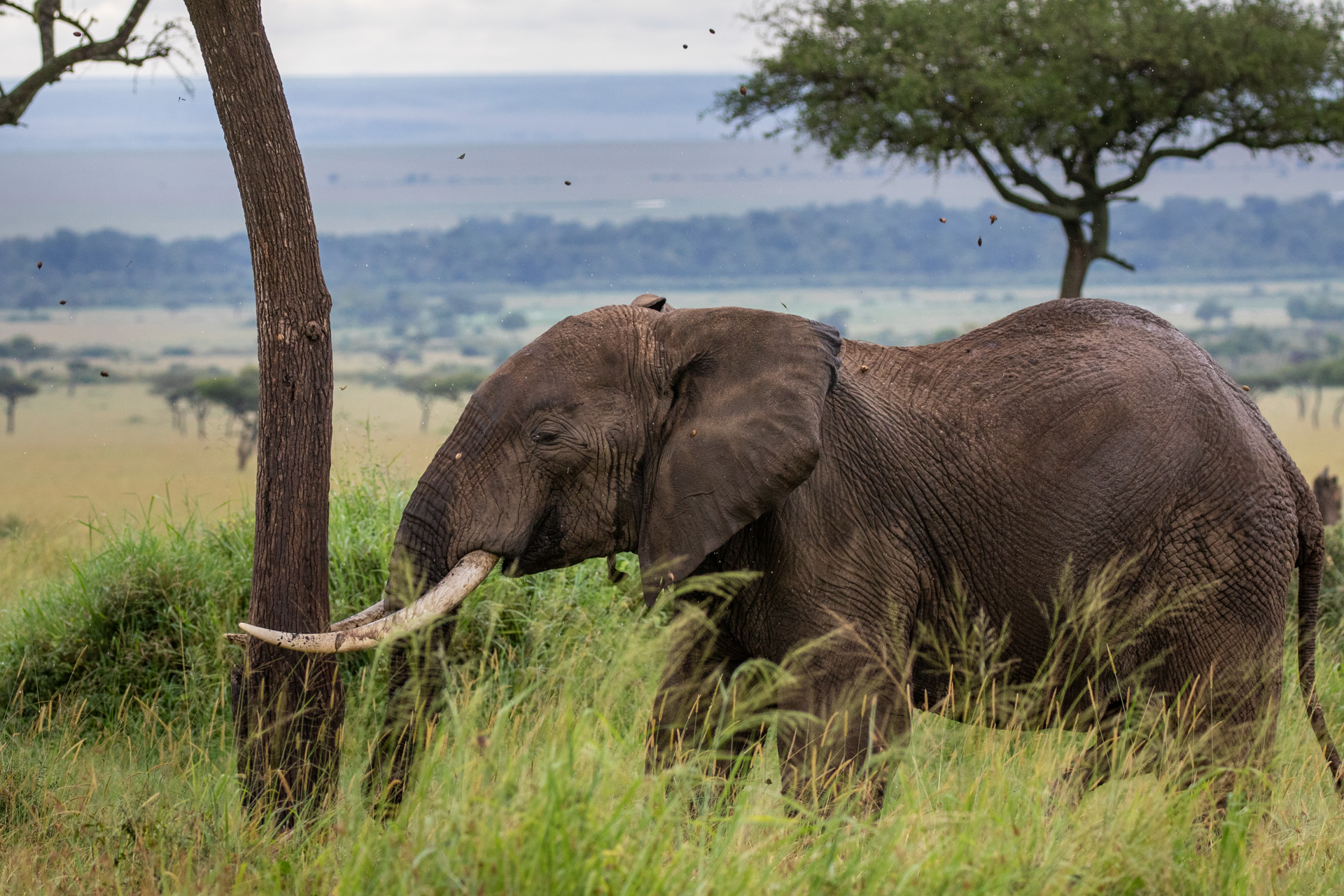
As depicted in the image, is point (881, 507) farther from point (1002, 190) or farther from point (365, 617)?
point (1002, 190)

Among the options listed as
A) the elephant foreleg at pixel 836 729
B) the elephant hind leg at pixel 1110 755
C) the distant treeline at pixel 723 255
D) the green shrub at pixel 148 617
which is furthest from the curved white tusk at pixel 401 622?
the distant treeline at pixel 723 255

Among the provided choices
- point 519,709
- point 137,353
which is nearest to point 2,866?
point 519,709

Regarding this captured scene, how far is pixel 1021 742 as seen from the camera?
539 cm

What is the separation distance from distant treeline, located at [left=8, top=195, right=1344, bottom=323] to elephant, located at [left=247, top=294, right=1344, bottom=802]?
9527 cm

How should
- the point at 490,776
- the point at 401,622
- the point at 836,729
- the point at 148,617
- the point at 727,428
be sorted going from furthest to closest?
the point at 148,617, the point at 836,729, the point at 727,428, the point at 401,622, the point at 490,776

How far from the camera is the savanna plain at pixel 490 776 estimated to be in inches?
112

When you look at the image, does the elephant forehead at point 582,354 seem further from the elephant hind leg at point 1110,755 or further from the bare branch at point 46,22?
the bare branch at point 46,22

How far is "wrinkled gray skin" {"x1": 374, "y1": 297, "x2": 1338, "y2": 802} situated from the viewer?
404 cm

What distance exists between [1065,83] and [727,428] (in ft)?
37.6

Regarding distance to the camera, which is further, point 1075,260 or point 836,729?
point 1075,260

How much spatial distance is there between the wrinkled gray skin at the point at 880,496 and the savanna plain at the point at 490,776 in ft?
0.98

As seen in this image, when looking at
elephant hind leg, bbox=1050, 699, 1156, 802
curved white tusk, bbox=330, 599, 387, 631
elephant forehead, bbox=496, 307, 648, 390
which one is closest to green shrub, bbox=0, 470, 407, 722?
curved white tusk, bbox=330, 599, 387, 631

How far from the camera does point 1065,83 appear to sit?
13852mm

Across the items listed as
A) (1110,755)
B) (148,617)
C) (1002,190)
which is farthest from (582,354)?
(1002,190)
